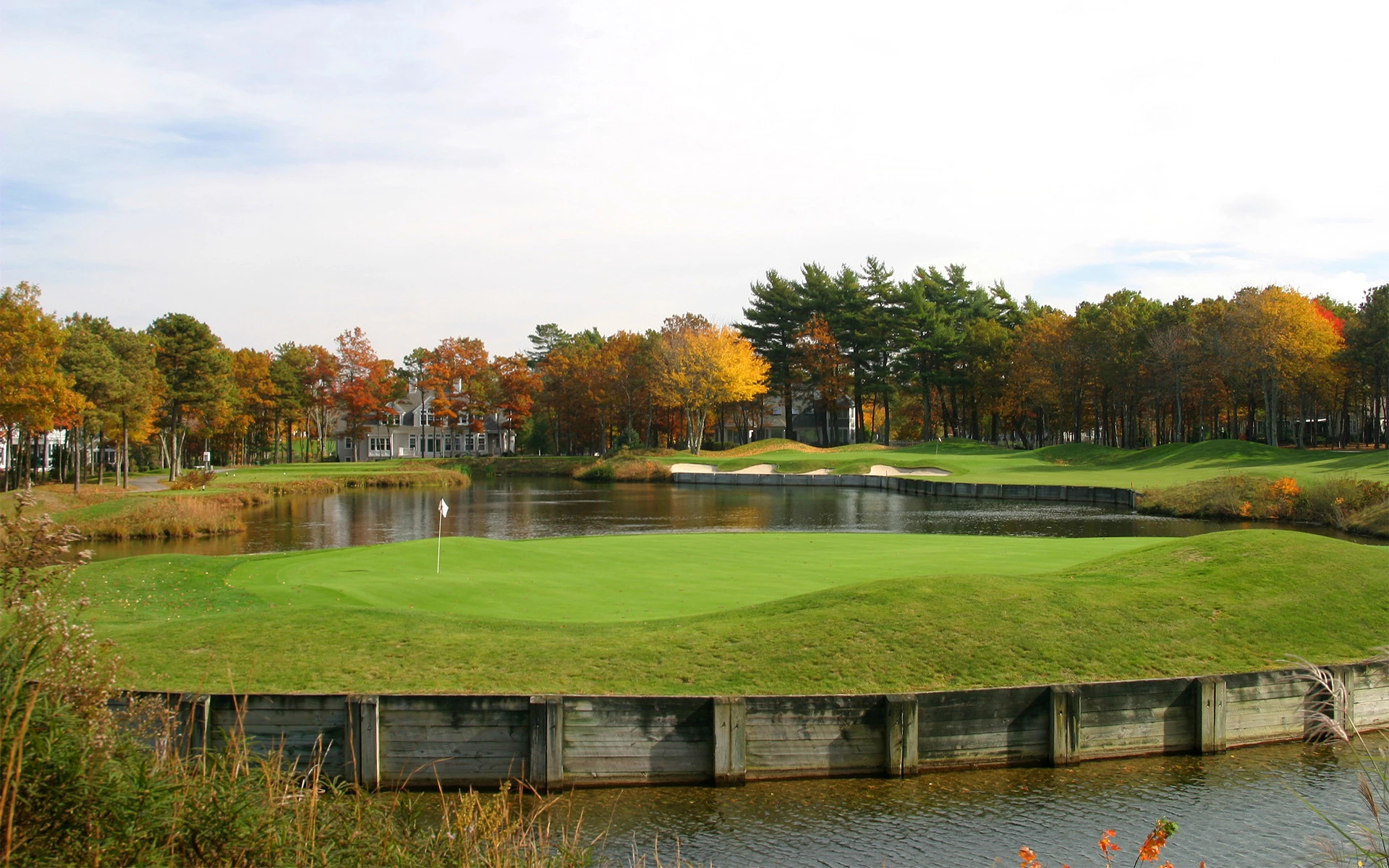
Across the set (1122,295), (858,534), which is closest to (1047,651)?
(858,534)

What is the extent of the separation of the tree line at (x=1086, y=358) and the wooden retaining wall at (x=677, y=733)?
215 ft

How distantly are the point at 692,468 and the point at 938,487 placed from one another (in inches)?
1011

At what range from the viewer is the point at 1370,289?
2803 inches

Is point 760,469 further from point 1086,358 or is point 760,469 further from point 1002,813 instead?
point 1002,813

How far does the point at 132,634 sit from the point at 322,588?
467cm

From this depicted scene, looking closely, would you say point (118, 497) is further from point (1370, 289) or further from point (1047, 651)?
point (1370, 289)

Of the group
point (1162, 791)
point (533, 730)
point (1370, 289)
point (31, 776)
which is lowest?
point (1162, 791)

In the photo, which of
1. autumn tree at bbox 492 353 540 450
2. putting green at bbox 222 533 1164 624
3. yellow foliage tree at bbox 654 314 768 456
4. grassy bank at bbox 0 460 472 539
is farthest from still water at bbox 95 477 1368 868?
autumn tree at bbox 492 353 540 450

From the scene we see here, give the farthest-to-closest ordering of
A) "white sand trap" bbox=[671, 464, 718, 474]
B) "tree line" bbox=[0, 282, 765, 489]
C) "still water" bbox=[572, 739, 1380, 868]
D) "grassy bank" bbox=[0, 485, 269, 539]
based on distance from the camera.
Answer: "white sand trap" bbox=[671, 464, 718, 474] → "tree line" bbox=[0, 282, 765, 489] → "grassy bank" bbox=[0, 485, 269, 539] → "still water" bbox=[572, 739, 1380, 868]

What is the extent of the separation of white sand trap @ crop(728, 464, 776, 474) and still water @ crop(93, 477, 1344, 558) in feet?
33.3

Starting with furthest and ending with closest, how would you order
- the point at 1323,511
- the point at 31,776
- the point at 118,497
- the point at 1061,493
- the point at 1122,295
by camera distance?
the point at 1122,295, the point at 1061,493, the point at 118,497, the point at 1323,511, the point at 31,776

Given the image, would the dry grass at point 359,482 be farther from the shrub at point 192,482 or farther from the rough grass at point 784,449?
the rough grass at point 784,449

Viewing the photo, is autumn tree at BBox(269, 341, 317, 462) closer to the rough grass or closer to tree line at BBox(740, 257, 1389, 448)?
the rough grass

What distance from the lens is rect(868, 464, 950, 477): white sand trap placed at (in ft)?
243
